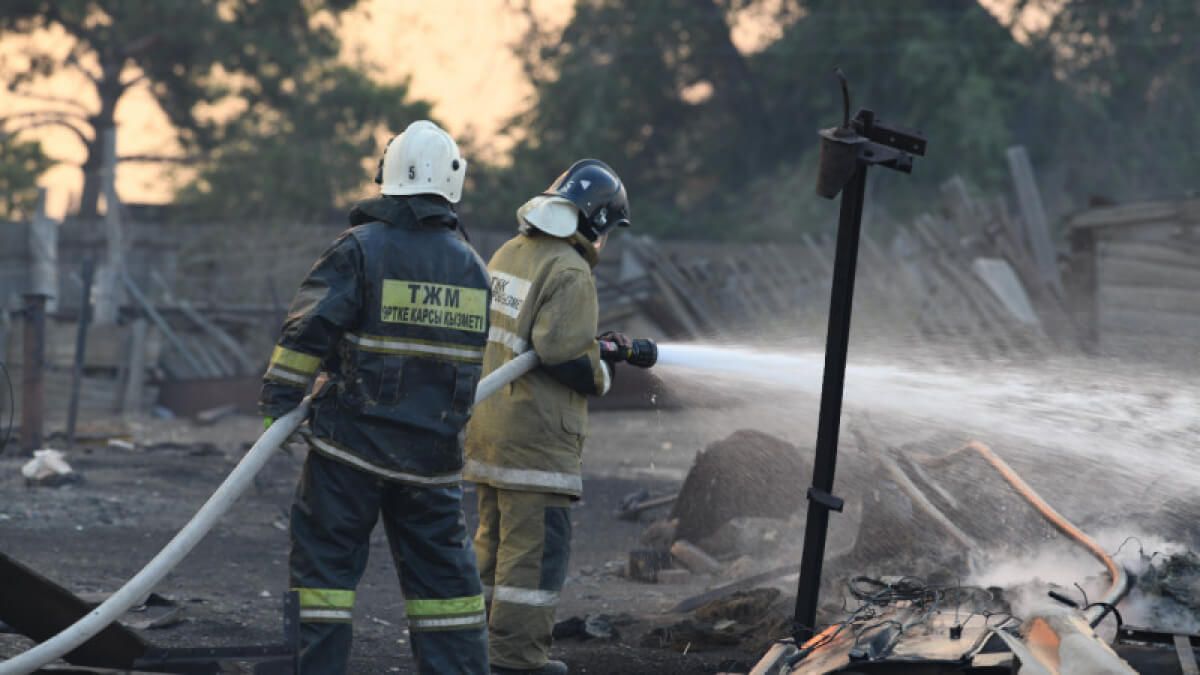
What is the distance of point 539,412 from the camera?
5168mm

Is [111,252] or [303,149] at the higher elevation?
[303,149]

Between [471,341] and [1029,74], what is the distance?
24011mm

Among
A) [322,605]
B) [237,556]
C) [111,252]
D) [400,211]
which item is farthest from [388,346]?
[111,252]

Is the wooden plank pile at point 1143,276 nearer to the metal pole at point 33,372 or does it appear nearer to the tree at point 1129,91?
the metal pole at point 33,372

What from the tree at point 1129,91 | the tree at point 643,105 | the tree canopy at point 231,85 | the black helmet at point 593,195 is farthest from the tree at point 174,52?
the black helmet at point 593,195

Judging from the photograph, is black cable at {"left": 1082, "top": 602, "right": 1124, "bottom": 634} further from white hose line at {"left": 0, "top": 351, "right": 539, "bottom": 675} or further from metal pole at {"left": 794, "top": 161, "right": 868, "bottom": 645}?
white hose line at {"left": 0, "top": 351, "right": 539, "bottom": 675}

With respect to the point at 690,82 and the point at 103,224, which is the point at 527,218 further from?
the point at 690,82

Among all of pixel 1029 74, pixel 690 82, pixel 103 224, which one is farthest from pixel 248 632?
pixel 690 82

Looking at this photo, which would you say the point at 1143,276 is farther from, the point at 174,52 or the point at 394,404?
the point at 174,52

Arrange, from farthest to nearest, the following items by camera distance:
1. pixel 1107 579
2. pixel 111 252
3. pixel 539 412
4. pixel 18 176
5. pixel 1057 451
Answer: pixel 18 176, pixel 111 252, pixel 1057 451, pixel 539 412, pixel 1107 579

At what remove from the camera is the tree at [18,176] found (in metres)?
27.1

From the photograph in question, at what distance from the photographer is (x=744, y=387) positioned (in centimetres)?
715

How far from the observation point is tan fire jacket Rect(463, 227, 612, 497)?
5.10 m

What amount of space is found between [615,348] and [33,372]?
696 centimetres
